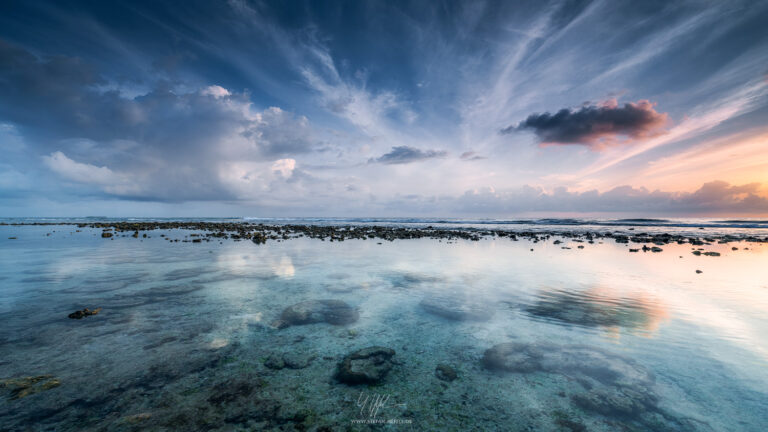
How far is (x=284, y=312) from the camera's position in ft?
24.0

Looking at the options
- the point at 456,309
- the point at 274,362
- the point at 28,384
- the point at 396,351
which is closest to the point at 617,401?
the point at 396,351

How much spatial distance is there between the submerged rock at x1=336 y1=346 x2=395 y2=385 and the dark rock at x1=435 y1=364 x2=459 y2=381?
0.77 metres

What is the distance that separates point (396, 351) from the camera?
5332mm

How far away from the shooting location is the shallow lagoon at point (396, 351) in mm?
3568

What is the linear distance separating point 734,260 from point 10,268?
33893 millimetres

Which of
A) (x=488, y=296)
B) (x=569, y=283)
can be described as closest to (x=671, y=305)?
(x=569, y=283)

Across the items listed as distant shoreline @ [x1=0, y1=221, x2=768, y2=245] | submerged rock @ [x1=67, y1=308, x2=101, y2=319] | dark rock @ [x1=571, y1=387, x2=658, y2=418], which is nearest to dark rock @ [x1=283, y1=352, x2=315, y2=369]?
dark rock @ [x1=571, y1=387, x2=658, y2=418]

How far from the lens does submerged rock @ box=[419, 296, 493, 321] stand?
23.6ft

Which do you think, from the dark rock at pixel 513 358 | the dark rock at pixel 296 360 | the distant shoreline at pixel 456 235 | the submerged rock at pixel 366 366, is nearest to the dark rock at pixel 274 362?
the dark rock at pixel 296 360

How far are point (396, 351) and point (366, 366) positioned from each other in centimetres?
95

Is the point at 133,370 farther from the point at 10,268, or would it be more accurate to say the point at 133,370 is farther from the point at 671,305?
the point at 10,268

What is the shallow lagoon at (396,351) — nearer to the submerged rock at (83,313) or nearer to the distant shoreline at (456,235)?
the submerged rock at (83,313)

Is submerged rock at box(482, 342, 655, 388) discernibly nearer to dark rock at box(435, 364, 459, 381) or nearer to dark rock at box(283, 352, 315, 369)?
dark rock at box(435, 364, 459, 381)

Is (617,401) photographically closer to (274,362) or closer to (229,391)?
(274,362)
